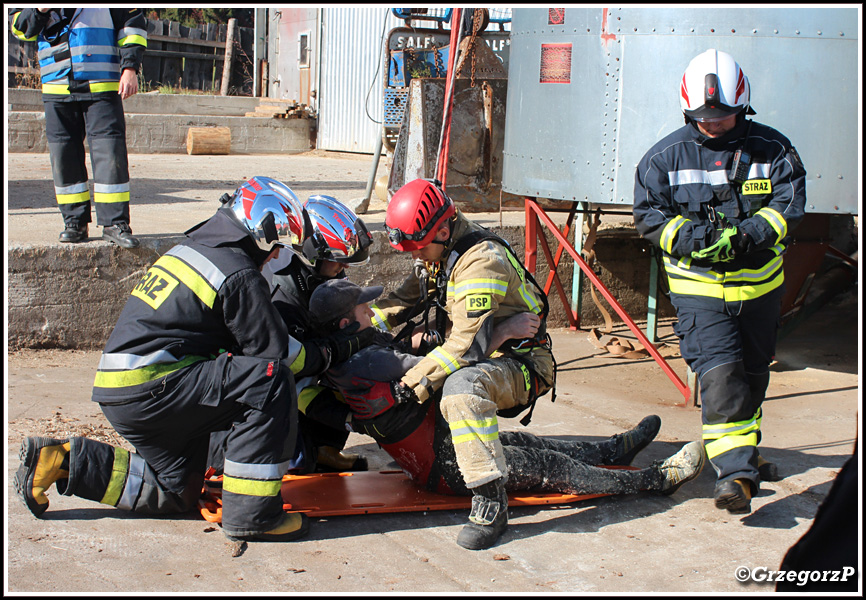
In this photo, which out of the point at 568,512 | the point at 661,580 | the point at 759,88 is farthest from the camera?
the point at 759,88

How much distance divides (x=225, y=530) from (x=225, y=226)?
1.23m

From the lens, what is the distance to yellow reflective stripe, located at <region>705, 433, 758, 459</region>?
3848mm

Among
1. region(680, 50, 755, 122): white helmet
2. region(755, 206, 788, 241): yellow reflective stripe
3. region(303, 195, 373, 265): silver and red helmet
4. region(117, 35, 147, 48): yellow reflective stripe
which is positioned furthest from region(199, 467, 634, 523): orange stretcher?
region(117, 35, 147, 48): yellow reflective stripe

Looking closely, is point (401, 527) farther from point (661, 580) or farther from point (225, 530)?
point (661, 580)

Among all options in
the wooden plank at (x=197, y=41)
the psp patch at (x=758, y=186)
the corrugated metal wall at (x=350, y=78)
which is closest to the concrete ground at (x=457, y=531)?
the psp patch at (x=758, y=186)

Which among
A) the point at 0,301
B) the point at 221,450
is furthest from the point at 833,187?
the point at 0,301

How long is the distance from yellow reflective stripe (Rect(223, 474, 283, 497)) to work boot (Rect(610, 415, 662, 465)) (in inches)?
72.4

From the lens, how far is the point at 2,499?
3619 mm

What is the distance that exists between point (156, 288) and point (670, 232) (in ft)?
7.71

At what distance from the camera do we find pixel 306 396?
4.13 meters

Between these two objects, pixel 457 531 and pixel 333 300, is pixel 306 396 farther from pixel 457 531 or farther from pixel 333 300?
pixel 457 531

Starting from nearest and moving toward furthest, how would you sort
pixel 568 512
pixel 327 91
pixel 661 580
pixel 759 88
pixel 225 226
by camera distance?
pixel 661 580 → pixel 225 226 → pixel 568 512 → pixel 759 88 → pixel 327 91

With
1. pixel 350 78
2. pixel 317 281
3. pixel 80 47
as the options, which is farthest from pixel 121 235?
pixel 350 78

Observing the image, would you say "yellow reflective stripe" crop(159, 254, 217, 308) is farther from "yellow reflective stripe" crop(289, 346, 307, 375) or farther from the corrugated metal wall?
the corrugated metal wall
